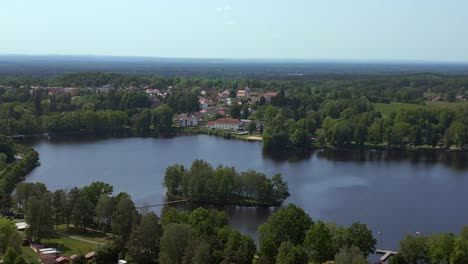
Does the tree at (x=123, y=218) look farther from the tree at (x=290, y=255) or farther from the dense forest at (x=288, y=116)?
the dense forest at (x=288, y=116)

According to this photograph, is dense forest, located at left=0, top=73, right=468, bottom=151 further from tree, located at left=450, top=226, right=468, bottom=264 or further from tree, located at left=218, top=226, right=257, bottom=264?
tree, located at left=450, top=226, right=468, bottom=264

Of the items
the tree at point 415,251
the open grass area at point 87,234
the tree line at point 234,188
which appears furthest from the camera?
the tree line at point 234,188

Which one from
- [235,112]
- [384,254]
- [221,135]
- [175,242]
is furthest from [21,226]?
[235,112]

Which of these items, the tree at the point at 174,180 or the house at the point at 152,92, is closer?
the tree at the point at 174,180

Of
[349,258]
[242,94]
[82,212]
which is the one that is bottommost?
[242,94]

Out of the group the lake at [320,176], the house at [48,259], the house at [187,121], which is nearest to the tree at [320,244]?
the lake at [320,176]

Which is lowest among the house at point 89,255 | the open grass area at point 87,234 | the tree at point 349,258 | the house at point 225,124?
the house at point 225,124

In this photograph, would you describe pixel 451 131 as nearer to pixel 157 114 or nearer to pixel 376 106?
pixel 376 106

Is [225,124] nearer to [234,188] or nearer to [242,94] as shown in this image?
[242,94]
